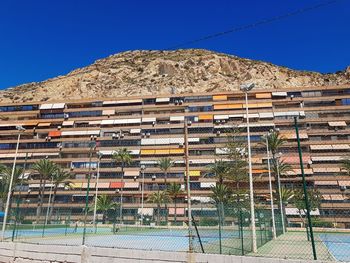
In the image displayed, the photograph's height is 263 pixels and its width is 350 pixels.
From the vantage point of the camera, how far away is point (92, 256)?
14.3m

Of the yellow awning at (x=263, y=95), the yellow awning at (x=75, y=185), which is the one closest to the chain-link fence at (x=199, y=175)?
the yellow awning at (x=75, y=185)

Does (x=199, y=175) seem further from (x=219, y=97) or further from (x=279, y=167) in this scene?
(x=279, y=167)

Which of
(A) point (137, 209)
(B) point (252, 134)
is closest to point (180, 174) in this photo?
(A) point (137, 209)

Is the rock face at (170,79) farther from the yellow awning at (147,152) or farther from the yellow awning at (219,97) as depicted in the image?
the yellow awning at (147,152)

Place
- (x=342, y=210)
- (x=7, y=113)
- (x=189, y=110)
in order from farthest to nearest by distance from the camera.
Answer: (x=7, y=113), (x=189, y=110), (x=342, y=210)

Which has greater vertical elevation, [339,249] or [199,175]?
[199,175]

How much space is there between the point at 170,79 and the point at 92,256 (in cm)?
11436

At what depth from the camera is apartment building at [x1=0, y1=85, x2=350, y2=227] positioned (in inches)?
3088

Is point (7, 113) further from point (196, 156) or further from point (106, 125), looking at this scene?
point (196, 156)

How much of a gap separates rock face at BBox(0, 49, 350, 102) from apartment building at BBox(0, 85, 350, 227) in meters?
27.2

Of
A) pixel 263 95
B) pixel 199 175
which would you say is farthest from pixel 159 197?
pixel 263 95

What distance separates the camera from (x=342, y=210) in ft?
237

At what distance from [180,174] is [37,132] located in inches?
1637

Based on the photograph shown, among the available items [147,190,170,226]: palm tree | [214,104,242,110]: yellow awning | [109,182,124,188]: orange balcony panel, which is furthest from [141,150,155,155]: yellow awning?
[214,104,242,110]: yellow awning
